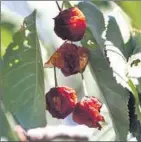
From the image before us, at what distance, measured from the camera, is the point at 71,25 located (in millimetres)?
1087

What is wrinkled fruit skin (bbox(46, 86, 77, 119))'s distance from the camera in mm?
1066

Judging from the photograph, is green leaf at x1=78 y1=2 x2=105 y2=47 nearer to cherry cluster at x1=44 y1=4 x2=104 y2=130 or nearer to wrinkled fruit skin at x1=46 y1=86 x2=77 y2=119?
cherry cluster at x1=44 y1=4 x2=104 y2=130

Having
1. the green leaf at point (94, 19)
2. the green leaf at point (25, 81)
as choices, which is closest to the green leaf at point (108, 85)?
the green leaf at point (94, 19)

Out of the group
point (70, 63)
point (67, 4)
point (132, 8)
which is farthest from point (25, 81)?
point (132, 8)

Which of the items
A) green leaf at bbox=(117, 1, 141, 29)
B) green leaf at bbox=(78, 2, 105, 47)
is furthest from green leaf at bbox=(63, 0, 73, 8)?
green leaf at bbox=(117, 1, 141, 29)

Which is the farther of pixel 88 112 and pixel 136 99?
pixel 88 112

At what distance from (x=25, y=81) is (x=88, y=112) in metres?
0.17

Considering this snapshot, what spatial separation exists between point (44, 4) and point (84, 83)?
0.81 feet

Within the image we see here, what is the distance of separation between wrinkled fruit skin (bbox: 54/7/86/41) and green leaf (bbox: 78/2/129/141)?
0.06 feet

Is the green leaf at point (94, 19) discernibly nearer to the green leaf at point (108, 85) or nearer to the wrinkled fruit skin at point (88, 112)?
the green leaf at point (108, 85)

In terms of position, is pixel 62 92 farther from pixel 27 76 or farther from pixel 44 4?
pixel 44 4

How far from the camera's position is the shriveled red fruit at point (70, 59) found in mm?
1044

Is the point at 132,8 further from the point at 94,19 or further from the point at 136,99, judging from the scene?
the point at 136,99

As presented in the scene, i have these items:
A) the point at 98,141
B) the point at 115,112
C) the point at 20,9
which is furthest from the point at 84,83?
the point at 98,141
